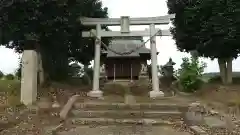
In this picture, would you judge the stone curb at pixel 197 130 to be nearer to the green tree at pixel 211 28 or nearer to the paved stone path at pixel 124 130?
the paved stone path at pixel 124 130

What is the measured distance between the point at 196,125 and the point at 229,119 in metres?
1.85

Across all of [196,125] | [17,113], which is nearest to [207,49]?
[196,125]

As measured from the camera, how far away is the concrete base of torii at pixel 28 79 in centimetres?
1404

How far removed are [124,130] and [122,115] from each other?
1830mm

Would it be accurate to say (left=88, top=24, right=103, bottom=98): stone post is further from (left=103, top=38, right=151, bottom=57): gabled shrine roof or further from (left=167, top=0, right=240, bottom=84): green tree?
(left=103, top=38, right=151, bottom=57): gabled shrine roof

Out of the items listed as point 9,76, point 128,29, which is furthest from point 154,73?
point 9,76

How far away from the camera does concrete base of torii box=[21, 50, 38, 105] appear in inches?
553

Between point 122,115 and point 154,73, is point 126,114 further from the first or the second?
point 154,73

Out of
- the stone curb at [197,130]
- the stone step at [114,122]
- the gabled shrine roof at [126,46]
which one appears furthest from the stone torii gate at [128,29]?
the gabled shrine roof at [126,46]

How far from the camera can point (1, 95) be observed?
16250 mm

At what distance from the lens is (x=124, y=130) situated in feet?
36.0

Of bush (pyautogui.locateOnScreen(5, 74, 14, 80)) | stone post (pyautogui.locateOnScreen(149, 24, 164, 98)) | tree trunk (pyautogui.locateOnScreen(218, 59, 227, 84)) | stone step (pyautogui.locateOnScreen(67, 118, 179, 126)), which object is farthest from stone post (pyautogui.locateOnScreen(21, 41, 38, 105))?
bush (pyautogui.locateOnScreen(5, 74, 14, 80))

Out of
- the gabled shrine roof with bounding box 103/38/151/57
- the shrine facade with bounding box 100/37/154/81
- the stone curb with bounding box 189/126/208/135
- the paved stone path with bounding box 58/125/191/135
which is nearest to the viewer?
the stone curb with bounding box 189/126/208/135

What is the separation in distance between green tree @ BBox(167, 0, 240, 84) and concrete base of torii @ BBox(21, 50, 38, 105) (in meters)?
10.0
